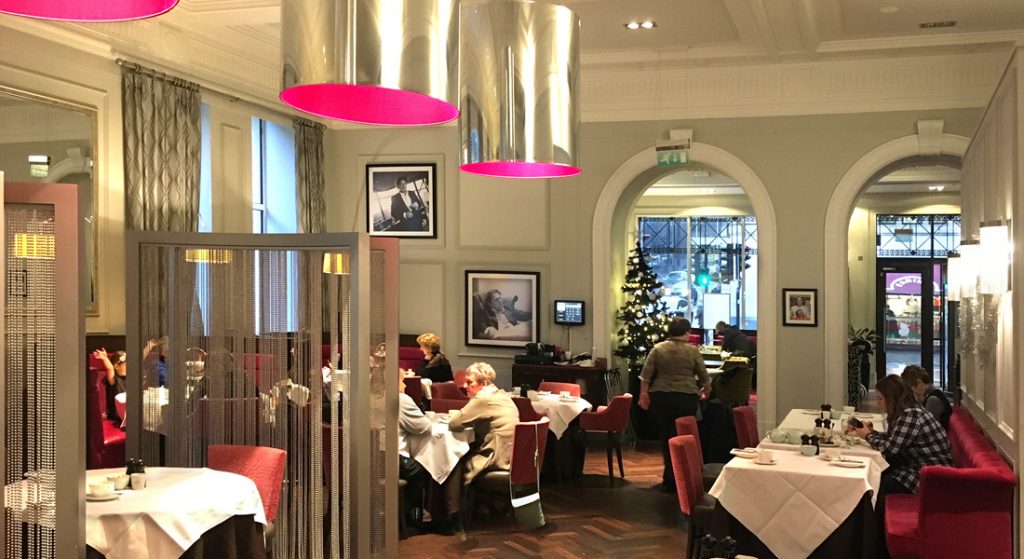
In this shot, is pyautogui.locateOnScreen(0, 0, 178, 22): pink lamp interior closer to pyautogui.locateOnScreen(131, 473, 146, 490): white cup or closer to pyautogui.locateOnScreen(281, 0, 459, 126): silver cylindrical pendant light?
pyautogui.locateOnScreen(281, 0, 459, 126): silver cylindrical pendant light

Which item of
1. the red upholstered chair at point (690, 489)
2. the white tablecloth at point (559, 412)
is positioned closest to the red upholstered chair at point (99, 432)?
the white tablecloth at point (559, 412)

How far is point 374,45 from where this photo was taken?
57.9 inches

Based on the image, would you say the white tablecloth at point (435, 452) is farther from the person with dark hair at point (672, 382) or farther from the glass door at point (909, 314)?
the glass door at point (909, 314)

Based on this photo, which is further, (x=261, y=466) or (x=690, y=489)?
(x=690, y=489)

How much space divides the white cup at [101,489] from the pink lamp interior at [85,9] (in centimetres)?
383

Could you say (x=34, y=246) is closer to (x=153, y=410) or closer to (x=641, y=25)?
(x=153, y=410)

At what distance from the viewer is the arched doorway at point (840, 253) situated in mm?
11047

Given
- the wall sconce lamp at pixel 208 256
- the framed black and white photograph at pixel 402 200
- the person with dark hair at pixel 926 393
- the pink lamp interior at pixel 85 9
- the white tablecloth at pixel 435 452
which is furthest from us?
the framed black and white photograph at pixel 402 200

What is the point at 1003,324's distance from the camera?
630 centimetres

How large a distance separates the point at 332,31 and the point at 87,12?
1.62 ft

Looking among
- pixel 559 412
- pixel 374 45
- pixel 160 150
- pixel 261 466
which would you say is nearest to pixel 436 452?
pixel 261 466

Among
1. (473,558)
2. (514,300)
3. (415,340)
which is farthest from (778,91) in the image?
(473,558)

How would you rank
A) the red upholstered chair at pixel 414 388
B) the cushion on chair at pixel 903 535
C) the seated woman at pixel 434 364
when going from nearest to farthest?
the cushion on chair at pixel 903 535 → the red upholstered chair at pixel 414 388 → the seated woman at pixel 434 364

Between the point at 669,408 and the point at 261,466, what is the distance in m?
4.53
